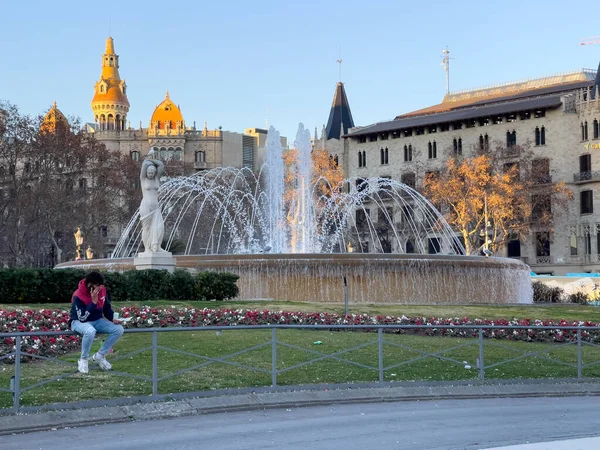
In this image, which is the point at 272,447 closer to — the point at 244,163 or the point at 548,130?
the point at 548,130

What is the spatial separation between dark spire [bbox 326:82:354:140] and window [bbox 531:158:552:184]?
1284 inches

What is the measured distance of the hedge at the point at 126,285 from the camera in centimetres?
2336

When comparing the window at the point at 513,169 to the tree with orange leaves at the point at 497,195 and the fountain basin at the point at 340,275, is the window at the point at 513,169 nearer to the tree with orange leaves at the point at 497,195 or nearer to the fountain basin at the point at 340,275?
the tree with orange leaves at the point at 497,195

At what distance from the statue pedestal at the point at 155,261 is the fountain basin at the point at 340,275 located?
3.68 ft

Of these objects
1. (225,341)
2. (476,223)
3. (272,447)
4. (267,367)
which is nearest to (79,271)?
(225,341)

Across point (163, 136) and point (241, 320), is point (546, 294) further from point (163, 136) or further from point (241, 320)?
point (163, 136)

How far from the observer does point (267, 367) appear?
1534 centimetres

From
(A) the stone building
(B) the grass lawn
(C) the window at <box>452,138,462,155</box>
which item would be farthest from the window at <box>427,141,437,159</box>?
(B) the grass lawn

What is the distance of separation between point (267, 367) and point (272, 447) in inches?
189

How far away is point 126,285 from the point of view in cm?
2456

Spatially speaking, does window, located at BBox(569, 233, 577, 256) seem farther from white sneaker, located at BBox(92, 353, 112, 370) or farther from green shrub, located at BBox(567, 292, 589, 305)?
white sneaker, located at BBox(92, 353, 112, 370)

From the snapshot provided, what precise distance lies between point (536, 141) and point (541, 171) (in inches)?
220

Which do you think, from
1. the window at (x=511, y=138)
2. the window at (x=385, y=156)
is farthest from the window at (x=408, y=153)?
the window at (x=511, y=138)

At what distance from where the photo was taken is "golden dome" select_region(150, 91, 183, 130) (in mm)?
128000
